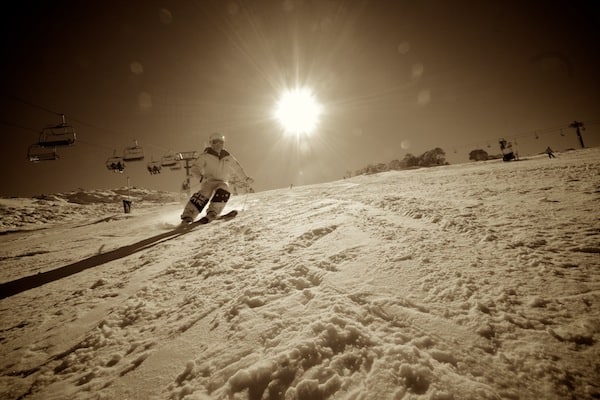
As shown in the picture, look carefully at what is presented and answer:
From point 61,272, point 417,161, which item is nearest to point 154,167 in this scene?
point 61,272

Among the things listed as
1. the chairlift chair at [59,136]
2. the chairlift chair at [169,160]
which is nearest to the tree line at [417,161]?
the chairlift chair at [169,160]

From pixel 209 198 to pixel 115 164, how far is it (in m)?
19.0

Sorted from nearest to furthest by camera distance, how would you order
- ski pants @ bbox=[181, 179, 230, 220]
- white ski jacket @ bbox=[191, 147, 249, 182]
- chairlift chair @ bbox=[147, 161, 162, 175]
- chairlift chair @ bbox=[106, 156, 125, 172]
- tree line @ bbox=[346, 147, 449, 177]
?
1. ski pants @ bbox=[181, 179, 230, 220]
2. white ski jacket @ bbox=[191, 147, 249, 182]
3. chairlift chair @ bbox=[106, 156, 125, 172]
4. chairlift chair @ bbox=[147, 161, 162, 175]
5. tree line @ bbox=[346, 147, 449, 177]

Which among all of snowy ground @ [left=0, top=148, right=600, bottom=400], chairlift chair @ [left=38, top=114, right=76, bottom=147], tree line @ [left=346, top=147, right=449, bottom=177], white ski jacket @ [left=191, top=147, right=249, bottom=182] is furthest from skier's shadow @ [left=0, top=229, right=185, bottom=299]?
tree line @ [left=346, top=147, right=449, bottom=177]

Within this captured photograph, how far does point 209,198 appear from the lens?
6.59 m

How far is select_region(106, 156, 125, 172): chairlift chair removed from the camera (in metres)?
20.3

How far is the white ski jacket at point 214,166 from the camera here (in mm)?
6668

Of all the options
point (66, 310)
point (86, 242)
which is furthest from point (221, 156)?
point (66, 310)

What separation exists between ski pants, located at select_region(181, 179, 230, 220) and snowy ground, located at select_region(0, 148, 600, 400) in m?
3.03

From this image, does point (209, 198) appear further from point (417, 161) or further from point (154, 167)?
point (417, 161)

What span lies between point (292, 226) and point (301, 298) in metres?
2.14

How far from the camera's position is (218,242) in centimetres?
375

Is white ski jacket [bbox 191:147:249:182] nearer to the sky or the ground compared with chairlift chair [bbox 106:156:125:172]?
nearer to the ground

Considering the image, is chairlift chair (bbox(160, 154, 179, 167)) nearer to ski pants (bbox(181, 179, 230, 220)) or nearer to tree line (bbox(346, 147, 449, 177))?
ski pants (bbox(181, 179, 230, 220))
